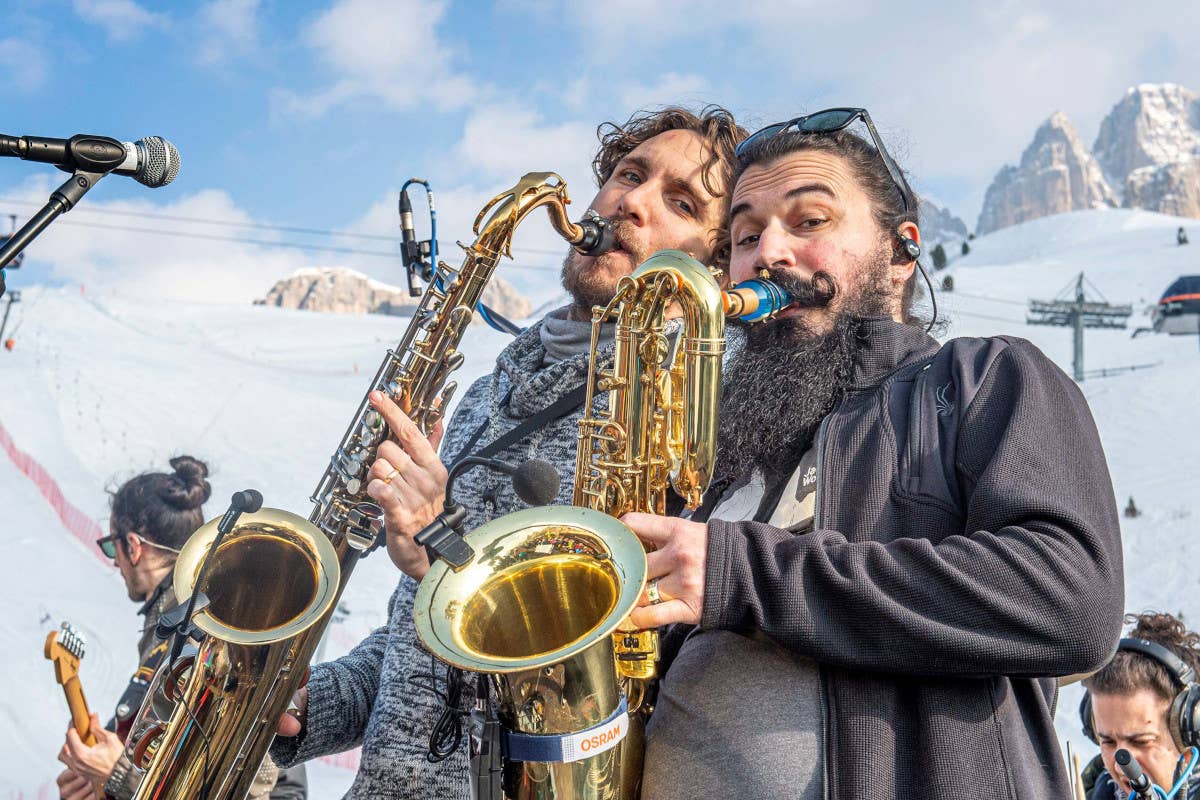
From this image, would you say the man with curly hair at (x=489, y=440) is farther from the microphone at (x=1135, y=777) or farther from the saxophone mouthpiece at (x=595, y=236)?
the microphone at (x=1135, y=777)

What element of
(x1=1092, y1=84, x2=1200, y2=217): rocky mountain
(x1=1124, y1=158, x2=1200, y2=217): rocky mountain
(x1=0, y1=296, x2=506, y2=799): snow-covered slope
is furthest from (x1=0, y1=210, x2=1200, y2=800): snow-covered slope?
(x1=1092, y1=84, x2=1200, y2=217): rocky mountain

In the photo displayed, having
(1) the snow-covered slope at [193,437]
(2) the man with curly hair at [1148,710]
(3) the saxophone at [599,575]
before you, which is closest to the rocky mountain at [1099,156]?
(1) the snow-covered slope at [193,437]

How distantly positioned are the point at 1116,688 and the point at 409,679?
3.05 m

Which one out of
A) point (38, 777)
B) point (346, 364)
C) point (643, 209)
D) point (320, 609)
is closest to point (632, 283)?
point (643, 209)

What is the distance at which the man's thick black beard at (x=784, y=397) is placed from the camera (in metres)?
2.63

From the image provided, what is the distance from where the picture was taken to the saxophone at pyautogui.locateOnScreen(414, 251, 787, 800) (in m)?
2.24

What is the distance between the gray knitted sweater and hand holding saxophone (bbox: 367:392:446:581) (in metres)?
0.33

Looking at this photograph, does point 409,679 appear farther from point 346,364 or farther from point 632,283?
point 346,364

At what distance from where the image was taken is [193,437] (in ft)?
71.8

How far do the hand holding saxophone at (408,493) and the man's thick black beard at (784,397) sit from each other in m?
0.85

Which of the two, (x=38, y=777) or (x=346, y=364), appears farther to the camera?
(x=346, y=364)

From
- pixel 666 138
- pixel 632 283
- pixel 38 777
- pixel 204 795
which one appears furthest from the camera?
pixel 38 777

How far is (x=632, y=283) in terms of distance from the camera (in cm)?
290

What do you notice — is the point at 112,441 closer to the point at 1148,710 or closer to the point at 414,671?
the point at 414,671
